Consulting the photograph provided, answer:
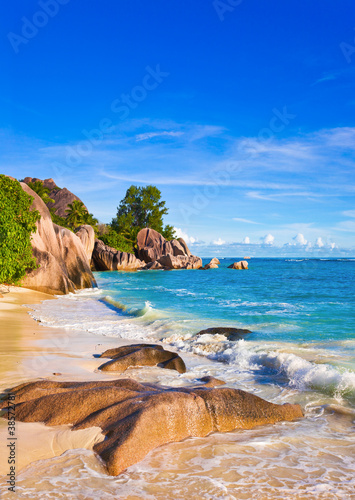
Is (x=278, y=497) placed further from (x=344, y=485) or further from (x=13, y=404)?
(x=13, y=404)

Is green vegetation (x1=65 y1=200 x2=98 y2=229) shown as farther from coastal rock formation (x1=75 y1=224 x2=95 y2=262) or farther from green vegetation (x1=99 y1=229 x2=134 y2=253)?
coastal rock formation (x1=75 y1=224 x2=95 y2=262)

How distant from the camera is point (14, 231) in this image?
15.8 meters

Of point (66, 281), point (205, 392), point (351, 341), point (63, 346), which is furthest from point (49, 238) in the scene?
point (205, 392)

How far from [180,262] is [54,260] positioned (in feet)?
131

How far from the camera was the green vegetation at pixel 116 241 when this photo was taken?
5799cm

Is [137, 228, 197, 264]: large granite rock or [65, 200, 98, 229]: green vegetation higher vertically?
[65, 200, 98, 229]: green vegetation

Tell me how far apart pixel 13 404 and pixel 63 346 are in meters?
4.28

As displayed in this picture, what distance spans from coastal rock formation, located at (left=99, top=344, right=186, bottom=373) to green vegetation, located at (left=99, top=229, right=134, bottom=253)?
1979 inches

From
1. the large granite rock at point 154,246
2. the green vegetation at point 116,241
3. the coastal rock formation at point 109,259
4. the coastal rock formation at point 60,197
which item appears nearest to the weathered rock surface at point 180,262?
the large granite rock at point 154,246

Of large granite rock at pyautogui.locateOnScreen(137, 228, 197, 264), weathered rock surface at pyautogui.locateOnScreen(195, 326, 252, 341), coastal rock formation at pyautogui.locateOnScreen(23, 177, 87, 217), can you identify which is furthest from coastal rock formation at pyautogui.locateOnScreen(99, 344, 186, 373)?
coastal rock formation at pyautogui.locateOnScreen(23, 177, 87, 217)

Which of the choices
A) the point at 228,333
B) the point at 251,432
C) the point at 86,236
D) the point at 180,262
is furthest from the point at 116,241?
the point at 251,432

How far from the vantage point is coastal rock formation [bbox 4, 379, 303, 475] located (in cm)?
357

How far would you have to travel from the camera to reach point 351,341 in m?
10.3

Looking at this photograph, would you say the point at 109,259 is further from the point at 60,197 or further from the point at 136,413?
the point at 136,413
